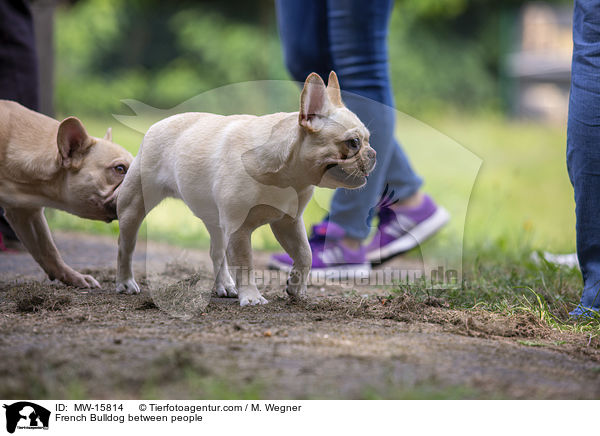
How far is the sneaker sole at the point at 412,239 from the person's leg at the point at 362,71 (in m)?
0.33

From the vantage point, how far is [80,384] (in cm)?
152

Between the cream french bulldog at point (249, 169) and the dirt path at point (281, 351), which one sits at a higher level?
the cream french bulldog at point (249, 169)

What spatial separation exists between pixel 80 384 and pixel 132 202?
1.25 metres

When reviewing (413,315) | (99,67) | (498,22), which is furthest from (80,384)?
(498,22)

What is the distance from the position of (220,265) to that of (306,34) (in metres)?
1.29

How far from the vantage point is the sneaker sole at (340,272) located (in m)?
3.26

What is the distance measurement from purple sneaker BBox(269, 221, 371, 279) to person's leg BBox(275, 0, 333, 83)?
800 millimetres

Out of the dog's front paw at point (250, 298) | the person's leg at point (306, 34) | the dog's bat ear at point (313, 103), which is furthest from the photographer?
the person's leg at point (306, 34)

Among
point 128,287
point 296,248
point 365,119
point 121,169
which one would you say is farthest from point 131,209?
point 365,119

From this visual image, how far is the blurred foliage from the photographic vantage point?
523 inches

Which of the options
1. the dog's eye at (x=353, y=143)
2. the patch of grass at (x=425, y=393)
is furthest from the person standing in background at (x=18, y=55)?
the patch of grass at (x=425, y=393)

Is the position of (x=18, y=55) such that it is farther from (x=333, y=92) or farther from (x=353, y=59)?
(x=333, y=92)

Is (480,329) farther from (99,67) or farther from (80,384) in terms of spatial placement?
(99,67)
